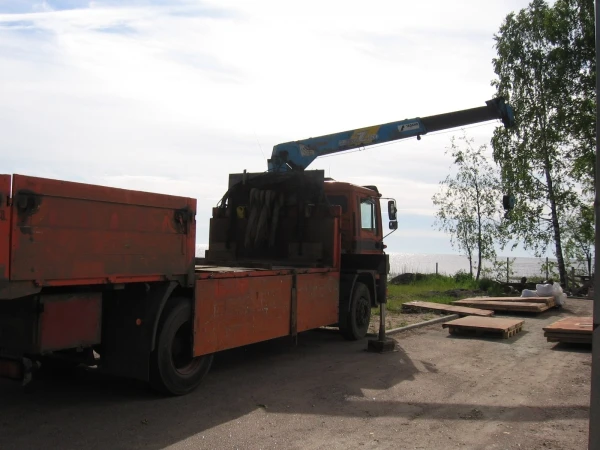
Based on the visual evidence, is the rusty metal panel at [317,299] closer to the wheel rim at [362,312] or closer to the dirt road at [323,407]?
the dirt road at [323,407]

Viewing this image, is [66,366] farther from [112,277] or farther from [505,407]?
[505,407]

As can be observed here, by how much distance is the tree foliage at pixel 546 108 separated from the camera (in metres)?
25.7

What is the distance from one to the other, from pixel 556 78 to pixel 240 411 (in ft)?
83.9

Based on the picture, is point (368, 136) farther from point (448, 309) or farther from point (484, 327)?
point (448, 309)

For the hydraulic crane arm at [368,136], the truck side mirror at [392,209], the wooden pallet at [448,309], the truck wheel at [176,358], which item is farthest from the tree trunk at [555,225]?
the truck wheel at [176,358]

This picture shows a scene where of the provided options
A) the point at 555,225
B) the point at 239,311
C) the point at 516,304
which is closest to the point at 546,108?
the point at 555,225

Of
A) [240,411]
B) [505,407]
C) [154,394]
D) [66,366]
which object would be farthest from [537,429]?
[66,366]

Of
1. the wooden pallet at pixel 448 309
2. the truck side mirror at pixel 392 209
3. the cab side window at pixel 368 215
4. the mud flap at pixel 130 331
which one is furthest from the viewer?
the wooden pallet at pixel 448 309

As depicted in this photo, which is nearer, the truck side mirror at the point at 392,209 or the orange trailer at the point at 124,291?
the orange trailer at the point at 124,291

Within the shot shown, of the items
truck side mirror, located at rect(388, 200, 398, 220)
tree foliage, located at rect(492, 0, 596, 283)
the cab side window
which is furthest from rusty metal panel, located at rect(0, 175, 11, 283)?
tree foliage, located at rect(492, 0, 596, 283)

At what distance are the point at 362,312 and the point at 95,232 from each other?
23.4 ft

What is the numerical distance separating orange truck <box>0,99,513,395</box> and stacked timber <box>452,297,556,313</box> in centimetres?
754

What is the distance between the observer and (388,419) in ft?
19.4

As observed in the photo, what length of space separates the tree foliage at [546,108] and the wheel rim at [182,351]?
2306 centimetres
